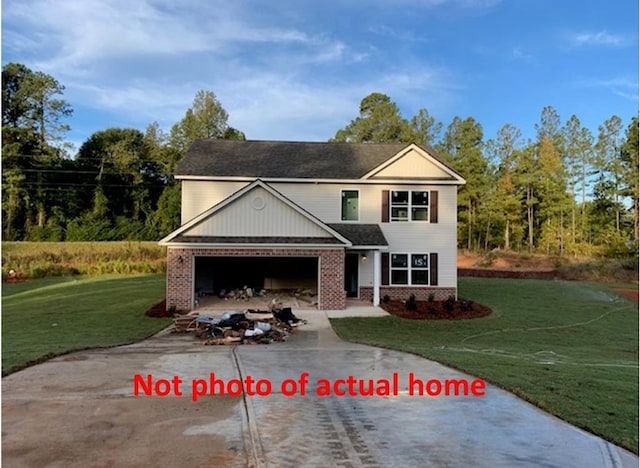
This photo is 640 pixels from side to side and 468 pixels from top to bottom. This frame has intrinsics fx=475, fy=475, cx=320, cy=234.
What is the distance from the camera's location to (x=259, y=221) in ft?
57.2

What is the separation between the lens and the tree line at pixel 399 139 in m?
43.8

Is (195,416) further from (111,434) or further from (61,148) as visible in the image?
(61,148)

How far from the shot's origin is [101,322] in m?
14.8

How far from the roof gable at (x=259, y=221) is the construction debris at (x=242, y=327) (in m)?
3.61

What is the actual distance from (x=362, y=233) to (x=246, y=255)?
5055 millimetres

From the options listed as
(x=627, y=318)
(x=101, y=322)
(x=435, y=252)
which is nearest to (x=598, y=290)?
(x=627, y=318)

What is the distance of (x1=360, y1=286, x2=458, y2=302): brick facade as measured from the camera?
1992 cm

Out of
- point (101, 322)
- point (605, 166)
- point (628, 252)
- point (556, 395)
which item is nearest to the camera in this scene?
point (556, 395)

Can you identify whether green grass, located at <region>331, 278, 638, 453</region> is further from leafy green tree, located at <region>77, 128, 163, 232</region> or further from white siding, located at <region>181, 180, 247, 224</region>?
→ leafy green tree, located at <region>77, 128, 163, 232</region>

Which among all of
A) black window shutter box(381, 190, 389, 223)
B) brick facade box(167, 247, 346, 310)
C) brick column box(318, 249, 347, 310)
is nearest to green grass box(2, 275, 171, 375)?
brick facade box(167, 247, 346, 310)

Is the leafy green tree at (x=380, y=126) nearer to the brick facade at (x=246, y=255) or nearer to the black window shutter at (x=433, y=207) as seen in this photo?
the black window shutter at (x=433, y=207)

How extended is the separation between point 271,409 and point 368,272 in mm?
14289

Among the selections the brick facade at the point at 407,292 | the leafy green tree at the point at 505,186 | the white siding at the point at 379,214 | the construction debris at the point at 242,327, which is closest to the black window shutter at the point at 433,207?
the white siding at the point at 379,214

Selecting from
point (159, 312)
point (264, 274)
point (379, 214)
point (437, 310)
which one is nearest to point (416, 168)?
point (379, 214)
